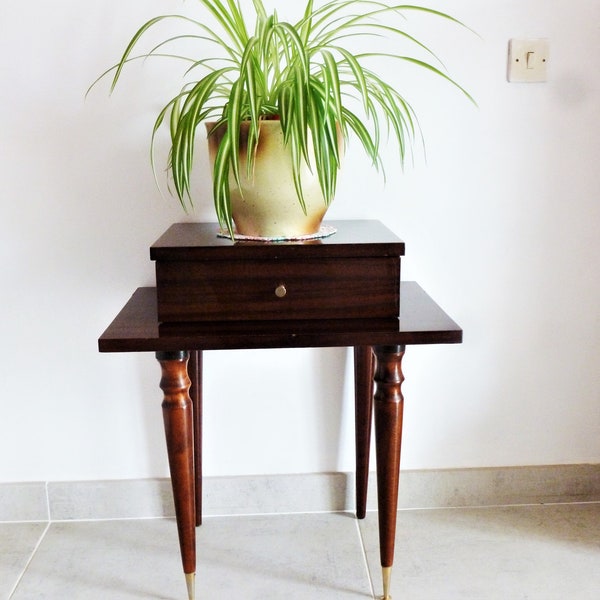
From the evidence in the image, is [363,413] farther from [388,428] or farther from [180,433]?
[180,433]

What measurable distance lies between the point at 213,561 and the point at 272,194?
30.9 inches

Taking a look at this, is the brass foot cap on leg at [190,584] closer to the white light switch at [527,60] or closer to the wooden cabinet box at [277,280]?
the wooden cabinet box at [277,280]

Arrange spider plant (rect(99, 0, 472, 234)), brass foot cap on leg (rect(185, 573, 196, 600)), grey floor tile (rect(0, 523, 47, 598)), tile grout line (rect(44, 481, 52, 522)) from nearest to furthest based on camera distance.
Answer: spider plant (rect(99, 0, 472, 234)) < brass foot cap on leg (rect(185, 573, 196, 600)) < grey floor tile (rect(0, 523, 47, 598)) < tile grout line (rect(44, 481, 52, 522))

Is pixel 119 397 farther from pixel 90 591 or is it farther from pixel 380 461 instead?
pixel 380 461

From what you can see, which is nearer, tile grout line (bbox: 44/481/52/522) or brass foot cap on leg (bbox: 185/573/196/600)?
brass foot cap on leg (bbox: 185/573/196/600)

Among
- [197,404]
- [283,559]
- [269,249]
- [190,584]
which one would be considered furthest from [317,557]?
[269,249]

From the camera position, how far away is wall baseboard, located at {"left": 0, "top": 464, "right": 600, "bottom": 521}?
68.1 inches

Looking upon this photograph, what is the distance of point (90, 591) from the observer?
1.47 meters

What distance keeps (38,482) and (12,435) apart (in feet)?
0.40

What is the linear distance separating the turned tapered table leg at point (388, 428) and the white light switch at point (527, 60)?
0.69 meters

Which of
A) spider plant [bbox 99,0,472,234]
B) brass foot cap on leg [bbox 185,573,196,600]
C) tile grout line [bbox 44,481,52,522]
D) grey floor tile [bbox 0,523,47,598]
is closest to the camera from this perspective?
spider plant [bbox 99,0,472,234]

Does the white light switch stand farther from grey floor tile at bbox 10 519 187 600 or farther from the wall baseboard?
grey floor tile at bbox 10 519 187 600

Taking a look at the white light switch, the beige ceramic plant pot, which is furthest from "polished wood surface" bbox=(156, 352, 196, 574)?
the white light switch

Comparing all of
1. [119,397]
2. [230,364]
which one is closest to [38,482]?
[119,397]
